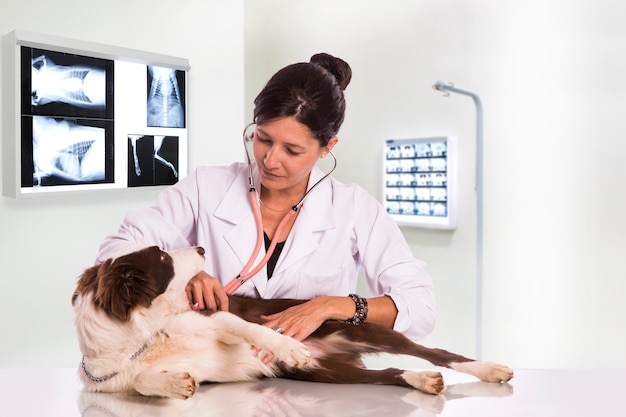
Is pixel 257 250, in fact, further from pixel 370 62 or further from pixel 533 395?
pixel 370 62

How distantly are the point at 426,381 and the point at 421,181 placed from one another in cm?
189

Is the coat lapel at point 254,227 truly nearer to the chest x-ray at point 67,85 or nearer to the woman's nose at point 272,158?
the woman's nose at point 272,158

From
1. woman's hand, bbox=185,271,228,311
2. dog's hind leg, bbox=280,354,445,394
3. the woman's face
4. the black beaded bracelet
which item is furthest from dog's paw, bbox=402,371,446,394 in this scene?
the woman's face

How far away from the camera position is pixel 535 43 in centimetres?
230

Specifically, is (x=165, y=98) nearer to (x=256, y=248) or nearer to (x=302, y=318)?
(x=256, y=248)

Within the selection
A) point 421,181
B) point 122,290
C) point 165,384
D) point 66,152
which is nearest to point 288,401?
point 165,384

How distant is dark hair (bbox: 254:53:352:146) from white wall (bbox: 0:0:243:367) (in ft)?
4.57

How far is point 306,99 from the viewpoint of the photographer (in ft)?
3.26

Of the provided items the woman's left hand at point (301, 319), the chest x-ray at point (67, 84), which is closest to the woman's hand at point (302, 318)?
the woman's left hand at point (301, 319)

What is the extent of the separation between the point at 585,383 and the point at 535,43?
1735 mm

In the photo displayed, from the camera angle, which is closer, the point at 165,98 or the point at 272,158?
the point at 272,158

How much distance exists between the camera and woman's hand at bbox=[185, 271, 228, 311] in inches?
34.6

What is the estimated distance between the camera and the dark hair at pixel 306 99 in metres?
0.99

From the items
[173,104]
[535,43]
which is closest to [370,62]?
[535,43]
